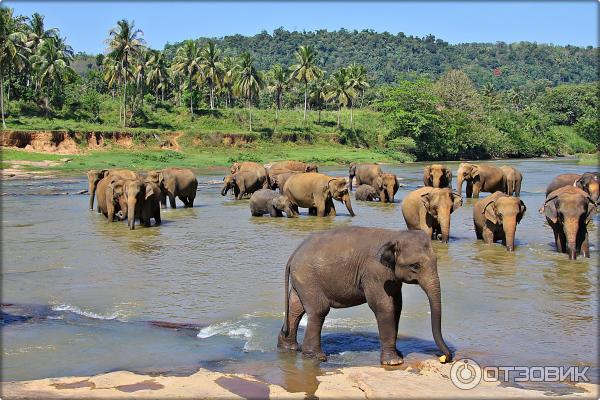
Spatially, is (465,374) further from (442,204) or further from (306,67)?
(306,67)

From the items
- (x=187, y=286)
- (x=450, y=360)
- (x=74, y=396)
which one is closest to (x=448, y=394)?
(x=450, y=360)

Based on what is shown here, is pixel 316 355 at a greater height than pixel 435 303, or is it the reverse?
pixel 435 303

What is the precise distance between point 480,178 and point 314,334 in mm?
22425

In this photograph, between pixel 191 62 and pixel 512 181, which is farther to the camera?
pixel 191 62

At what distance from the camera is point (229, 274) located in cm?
1302

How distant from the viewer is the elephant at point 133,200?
18516 millimetres

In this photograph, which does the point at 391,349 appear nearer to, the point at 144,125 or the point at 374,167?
the point at 374,167

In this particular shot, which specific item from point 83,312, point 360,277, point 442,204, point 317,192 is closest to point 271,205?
point 317,192

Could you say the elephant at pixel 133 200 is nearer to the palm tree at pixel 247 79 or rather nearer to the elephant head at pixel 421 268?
the elephant head at pixel 421 268

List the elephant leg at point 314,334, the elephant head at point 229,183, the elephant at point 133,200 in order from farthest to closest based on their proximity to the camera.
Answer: the elephant head at point 229,183, the elephant at point 133,200, the elephant leg at point 314,334

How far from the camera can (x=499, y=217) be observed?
49.9ft

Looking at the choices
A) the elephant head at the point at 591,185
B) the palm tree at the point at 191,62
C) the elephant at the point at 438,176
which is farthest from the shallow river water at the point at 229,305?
the palm tree at the point at 191,62

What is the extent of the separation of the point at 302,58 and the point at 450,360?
72.9m

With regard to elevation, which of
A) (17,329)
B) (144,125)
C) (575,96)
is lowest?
(17,329)
